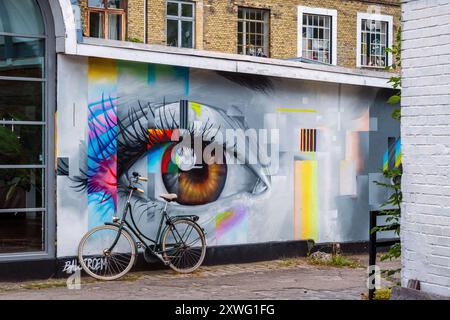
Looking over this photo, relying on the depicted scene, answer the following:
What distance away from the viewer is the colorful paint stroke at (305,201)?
1391 cm

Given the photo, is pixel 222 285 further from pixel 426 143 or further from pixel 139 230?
pixel 426 143

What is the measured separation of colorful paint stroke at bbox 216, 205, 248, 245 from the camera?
13.0 m

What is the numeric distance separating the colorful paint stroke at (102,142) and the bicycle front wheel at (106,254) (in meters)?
0.24

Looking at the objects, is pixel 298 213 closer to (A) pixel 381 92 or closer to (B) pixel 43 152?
(A) pixel 381 92

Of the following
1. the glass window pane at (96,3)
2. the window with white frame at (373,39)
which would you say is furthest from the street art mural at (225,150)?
the window with white frame at (373,39)

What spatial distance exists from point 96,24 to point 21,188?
15.5 metres

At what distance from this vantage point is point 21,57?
11164mm

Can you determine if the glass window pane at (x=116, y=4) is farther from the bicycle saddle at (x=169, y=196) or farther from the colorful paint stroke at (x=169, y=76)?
the bicycle saddle at (x=169, y=196)

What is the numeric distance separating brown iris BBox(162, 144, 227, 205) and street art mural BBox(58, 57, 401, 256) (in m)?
0.02

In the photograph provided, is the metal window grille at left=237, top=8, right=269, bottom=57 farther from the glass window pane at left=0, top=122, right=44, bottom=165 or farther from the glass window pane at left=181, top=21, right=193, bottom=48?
the glass window pane at left=0, top=122, right=44, bottom=165

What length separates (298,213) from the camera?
13922mm

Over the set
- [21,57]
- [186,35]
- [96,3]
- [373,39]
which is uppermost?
[96,3]

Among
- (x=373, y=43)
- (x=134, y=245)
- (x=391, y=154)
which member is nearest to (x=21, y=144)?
(x=134, y=245)
